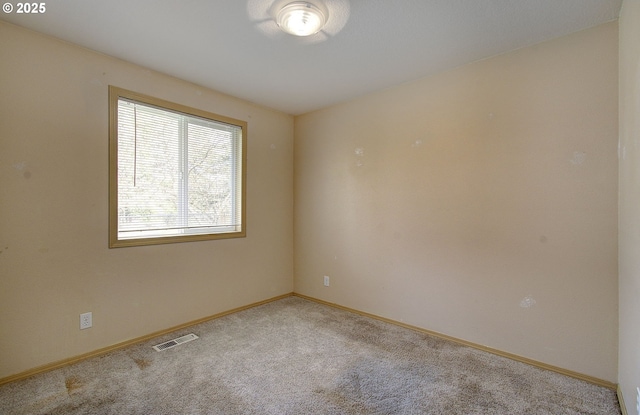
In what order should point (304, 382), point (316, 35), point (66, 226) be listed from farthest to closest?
point (66, 226) → point (316, 35) → point (304, 382)

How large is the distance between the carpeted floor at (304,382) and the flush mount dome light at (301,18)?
2.32 meters

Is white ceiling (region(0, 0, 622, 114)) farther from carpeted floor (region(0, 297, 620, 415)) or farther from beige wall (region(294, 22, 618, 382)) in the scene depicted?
carpeted floor (region(0, 297, 620, 415))

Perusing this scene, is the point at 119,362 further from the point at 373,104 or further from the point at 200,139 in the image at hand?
the point at 373,104

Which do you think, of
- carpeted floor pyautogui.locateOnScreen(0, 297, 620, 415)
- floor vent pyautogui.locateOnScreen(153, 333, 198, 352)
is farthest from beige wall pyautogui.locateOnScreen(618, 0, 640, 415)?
floor vent pyautogui.locateOnScreen(153, 333, 198, 352)

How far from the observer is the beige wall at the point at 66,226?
205 cm

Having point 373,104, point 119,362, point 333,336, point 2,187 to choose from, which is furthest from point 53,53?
point 333,336

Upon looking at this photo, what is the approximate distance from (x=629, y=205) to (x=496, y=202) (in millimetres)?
805

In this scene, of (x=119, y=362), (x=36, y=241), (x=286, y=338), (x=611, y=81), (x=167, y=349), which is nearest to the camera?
(x=611, y=81)

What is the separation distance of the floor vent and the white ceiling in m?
2.40

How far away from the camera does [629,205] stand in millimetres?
1674

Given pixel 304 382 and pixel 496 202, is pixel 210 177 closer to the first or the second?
pixel 304 382

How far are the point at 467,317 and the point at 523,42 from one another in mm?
2201

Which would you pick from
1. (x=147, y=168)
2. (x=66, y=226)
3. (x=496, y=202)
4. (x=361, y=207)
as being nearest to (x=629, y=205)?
(x=496, y=202)

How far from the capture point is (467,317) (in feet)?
8.50
